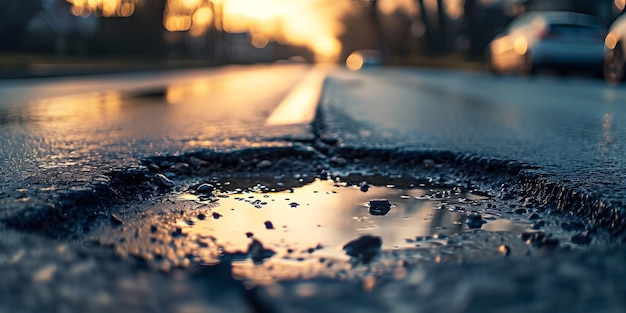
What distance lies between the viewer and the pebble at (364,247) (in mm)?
1890

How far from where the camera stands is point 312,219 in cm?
242

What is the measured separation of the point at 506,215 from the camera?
2.49m

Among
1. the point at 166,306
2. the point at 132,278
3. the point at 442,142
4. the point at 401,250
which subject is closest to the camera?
→ the point at 166,306

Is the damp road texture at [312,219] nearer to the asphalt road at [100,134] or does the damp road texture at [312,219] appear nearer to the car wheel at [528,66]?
the asphalt road at [100,134]

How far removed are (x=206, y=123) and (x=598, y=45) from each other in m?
11.3

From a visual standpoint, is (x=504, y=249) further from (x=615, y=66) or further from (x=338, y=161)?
(x=615, y=66)

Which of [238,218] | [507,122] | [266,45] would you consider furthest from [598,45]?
[266,45]

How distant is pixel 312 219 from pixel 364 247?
47cm

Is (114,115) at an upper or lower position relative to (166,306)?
lower

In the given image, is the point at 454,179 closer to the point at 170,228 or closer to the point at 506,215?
the point at 506,215

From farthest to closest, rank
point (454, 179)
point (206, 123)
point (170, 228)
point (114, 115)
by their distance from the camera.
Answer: point (114, 115) → point (206, 123) → point (454, 179) → point (170, 228)

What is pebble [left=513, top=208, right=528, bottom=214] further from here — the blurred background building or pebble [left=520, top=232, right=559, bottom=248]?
the blurred background building

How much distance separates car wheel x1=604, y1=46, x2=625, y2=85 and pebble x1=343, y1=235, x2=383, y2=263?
34.4 feet

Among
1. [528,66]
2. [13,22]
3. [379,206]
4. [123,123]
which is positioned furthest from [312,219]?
[13,22]
